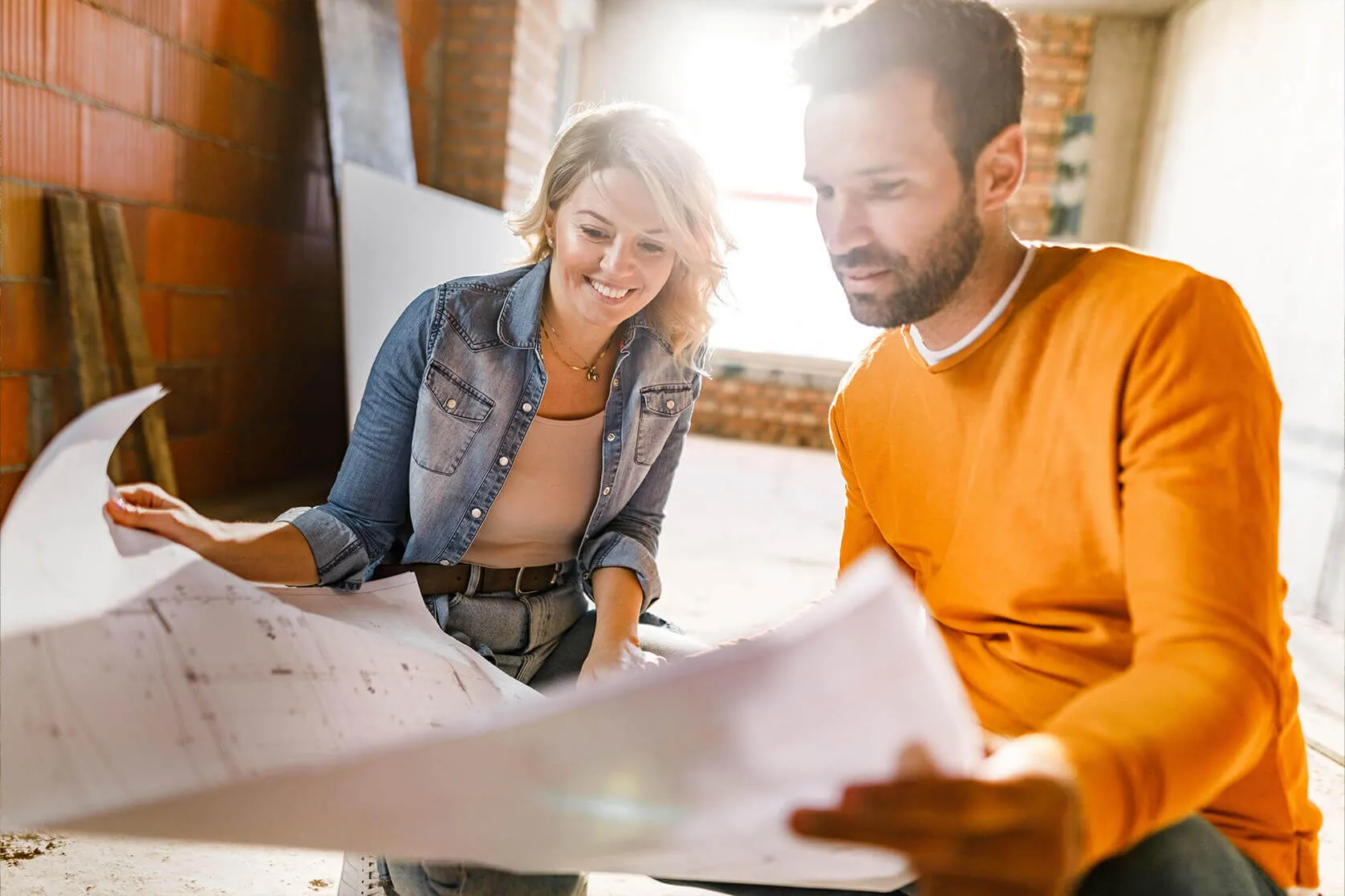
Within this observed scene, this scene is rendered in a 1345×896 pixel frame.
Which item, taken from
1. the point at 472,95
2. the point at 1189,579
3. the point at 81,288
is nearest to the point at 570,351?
the point at 1189,579

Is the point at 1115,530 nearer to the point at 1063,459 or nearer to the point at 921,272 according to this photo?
the point at 1063,459

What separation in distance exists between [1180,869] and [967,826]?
1.04 feet

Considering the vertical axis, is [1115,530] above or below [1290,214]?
below

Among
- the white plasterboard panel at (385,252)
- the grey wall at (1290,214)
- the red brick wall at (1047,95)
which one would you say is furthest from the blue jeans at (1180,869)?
the red brick wall at (1047,95)

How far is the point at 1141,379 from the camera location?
24.5 inches

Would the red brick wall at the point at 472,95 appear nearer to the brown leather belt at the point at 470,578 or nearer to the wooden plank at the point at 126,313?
the wooden plank at the point at 126,313

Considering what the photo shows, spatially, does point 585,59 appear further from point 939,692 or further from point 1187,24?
point 939,692

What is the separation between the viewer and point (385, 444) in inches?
39.9

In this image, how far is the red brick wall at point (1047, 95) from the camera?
18.5 ft

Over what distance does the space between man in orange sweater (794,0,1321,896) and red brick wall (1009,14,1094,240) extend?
5.34 m

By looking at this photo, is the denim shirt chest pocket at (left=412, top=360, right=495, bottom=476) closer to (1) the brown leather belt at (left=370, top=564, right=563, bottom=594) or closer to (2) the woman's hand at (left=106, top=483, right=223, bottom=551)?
(1) the brown leather belt at (left=370, top=564, right=563, bottom=594)

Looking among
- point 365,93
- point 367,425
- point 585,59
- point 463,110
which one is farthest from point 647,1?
point 367,425

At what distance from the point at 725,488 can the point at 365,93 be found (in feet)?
7.44

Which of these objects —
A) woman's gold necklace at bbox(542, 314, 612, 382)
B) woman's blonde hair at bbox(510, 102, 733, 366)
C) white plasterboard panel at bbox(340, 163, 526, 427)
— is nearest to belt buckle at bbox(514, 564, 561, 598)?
woman's gold necklace at bbox(542, 314, 612, 382)
